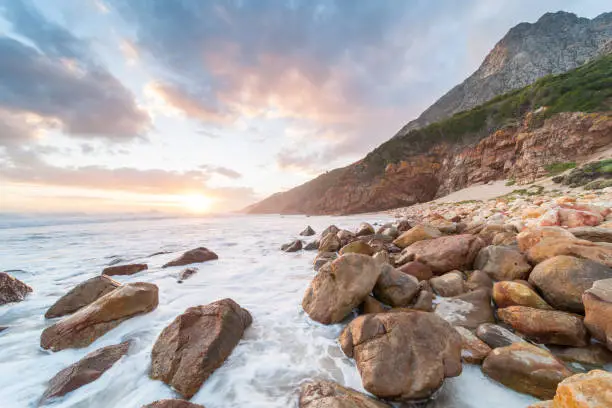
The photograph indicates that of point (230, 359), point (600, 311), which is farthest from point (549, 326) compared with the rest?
point (230, 359)

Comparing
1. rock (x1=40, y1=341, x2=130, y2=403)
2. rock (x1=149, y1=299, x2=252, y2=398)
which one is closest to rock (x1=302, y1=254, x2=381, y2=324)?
rock (x1=149, y1=299, x2=252, y2=398)

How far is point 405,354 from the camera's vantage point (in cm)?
216

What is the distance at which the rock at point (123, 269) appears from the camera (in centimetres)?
597

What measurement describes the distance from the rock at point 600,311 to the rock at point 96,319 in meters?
5.56

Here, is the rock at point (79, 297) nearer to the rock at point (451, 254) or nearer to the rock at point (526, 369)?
the rock at point (526, 369)

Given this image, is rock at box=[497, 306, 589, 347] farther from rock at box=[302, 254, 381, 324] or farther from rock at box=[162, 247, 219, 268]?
rock at box=[162, 247, 219, 268]

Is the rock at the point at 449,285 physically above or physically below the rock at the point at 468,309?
above

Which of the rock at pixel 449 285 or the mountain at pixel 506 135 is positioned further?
the mountain at pixel 506 135

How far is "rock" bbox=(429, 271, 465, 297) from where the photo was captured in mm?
3561

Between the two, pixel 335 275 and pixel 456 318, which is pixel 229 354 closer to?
pixel 335 275

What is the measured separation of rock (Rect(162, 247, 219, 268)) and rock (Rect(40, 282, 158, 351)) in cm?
294

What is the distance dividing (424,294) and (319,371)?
6.14 feet

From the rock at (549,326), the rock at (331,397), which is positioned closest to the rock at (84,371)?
the rock at (331,397)

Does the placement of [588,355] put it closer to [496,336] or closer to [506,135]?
[496,336]
